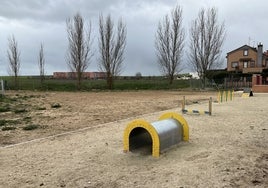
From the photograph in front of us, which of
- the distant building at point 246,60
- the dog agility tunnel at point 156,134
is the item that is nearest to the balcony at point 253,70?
the distant building at point 246,60

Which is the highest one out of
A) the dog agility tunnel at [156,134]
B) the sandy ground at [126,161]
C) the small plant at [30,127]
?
the dog agility tunnel at [156,134]

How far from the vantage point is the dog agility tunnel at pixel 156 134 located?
6250 mm

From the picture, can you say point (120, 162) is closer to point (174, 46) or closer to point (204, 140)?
point (204, 140)

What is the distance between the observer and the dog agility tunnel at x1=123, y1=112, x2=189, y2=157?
6.25 meters

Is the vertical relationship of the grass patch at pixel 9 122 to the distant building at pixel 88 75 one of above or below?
below

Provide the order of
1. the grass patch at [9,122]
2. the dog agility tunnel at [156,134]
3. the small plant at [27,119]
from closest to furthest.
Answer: the dog agility tunnel at [156,134] → the grass patch at [9,122] → the small plant at [27,119]

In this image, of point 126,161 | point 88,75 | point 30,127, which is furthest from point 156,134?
point 88,75

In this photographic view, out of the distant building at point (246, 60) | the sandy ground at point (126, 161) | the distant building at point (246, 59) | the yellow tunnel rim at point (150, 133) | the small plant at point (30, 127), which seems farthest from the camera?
the distant building at point (246, 59)

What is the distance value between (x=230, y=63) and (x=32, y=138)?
6809cm

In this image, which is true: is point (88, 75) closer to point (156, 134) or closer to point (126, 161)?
point (156, 134)

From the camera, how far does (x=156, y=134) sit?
6211mm

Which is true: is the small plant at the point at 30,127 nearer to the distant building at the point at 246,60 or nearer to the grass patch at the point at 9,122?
the grass patch at the point at 9,122

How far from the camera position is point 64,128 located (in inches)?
391

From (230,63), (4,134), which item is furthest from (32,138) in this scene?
(230,63)
